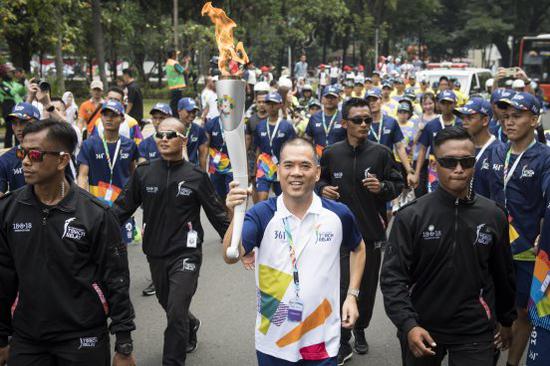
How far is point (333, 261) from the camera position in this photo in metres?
4.12

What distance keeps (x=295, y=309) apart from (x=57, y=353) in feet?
4.38

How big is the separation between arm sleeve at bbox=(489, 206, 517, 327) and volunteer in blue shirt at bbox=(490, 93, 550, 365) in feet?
3.51

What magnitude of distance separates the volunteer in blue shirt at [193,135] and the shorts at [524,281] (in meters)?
6.01

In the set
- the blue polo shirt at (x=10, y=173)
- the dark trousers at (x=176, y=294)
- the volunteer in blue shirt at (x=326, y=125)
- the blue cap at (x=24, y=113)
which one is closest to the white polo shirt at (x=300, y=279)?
the dark trousers at (x=176, y=294)

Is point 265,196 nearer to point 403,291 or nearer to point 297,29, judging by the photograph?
point 403,291

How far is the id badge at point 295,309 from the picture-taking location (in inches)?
157

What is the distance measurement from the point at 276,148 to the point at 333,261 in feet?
20.3

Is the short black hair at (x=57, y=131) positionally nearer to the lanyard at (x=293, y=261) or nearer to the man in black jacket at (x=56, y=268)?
the man in black jacket at (x=56, y=268)

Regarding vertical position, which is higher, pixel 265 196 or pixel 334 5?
pixel 334 5

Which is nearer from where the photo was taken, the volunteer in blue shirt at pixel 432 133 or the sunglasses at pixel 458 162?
the sunglasses at pixel 458 162

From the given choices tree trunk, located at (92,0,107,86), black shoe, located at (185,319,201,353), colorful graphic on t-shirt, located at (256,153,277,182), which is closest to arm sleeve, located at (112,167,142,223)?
black shoe, located at (185,319,201,353)

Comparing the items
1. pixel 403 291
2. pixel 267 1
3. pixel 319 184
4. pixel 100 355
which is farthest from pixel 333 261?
pixel 267 1

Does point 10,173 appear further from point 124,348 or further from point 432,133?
point 432,133

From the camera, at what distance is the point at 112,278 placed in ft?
13.3
